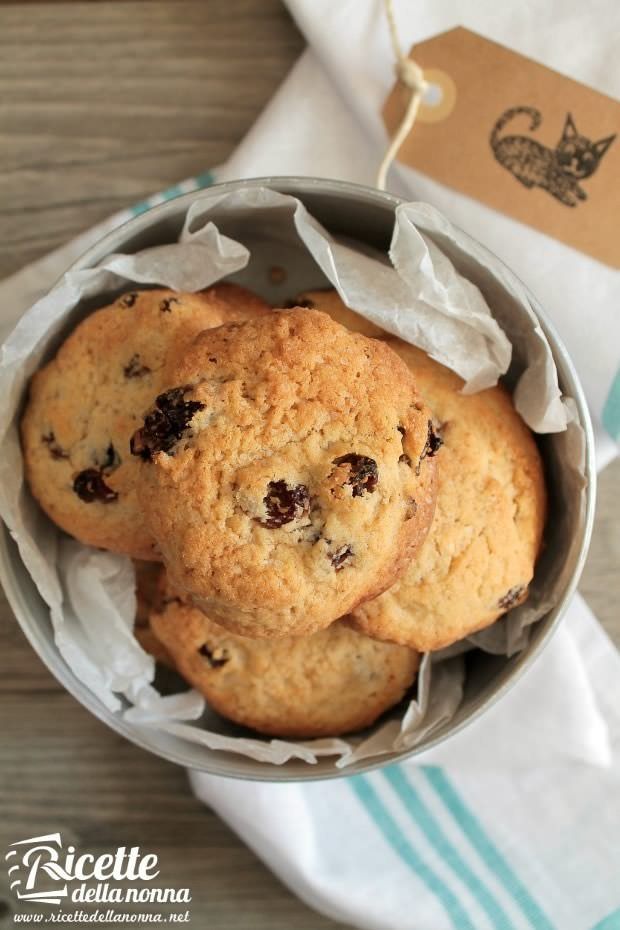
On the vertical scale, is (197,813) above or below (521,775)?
below

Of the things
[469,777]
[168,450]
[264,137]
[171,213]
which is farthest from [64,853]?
[264,137]

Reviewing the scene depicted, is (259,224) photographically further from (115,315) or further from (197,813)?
(197,813)

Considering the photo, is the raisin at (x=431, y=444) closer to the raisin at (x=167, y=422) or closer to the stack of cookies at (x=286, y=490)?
the stack of cookies at (x=286, y=490)

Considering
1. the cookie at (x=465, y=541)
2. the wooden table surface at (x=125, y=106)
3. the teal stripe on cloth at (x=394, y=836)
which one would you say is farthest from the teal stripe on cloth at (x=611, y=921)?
the cookie at (x=465, y=541)

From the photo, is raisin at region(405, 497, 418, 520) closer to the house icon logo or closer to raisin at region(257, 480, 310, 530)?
raisin at region(257, 480, 310, 530)

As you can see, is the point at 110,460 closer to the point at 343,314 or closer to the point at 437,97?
the point at 343,314

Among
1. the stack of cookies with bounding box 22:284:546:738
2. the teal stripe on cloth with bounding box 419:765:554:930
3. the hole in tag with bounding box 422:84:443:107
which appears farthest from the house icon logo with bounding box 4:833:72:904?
the hole in tag with bounding box 422:84:443:107

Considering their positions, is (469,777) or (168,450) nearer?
(168,450)
